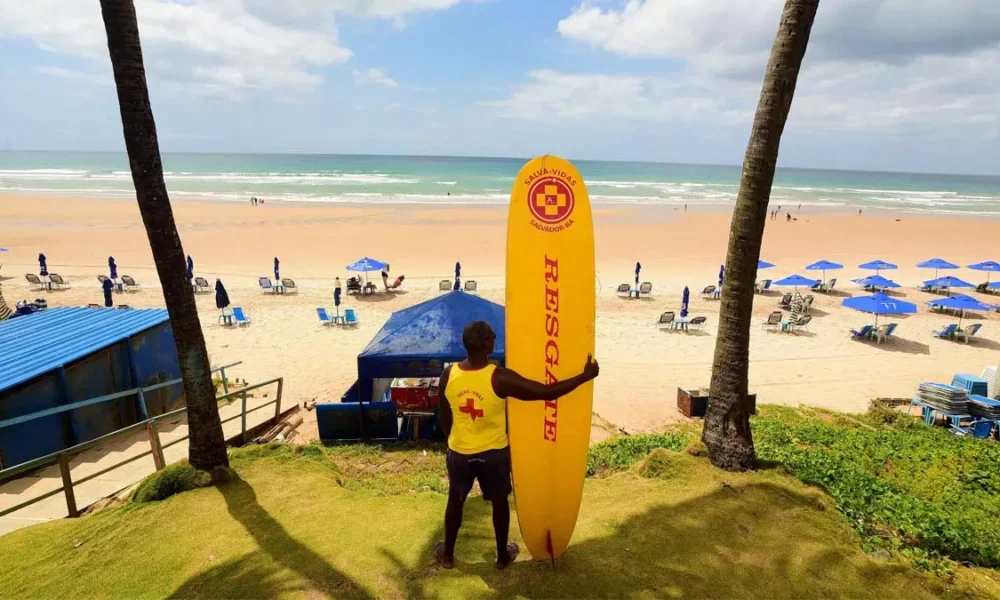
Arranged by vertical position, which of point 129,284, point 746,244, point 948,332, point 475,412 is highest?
point 746,244

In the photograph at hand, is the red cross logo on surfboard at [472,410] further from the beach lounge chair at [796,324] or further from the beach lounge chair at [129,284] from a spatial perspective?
the beach lounge chair at [129,284]

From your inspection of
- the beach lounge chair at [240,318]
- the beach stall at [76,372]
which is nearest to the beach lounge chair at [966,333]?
the beach stall at [76,372]

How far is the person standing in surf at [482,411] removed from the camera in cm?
338

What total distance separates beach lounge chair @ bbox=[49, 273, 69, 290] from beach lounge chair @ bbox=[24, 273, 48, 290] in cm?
30

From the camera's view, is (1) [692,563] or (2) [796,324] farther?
(2) [796,324]

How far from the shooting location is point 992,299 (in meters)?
19.7

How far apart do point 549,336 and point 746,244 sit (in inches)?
104

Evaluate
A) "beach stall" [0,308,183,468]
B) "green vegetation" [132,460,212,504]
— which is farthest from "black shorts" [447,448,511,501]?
"beach stall" [0,308,183,468]

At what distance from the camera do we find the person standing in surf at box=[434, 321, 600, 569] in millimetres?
3383

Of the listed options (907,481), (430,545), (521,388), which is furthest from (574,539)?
(907,481)

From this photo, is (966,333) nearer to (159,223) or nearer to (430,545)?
(430,545)

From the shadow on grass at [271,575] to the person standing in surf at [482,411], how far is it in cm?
98

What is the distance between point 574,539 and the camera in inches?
165

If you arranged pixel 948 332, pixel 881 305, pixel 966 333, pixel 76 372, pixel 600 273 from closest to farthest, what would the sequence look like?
pixel 76 372 → pixel 881 305 → pixel 966 333 → pixel 948 332 → pixel 600 273
